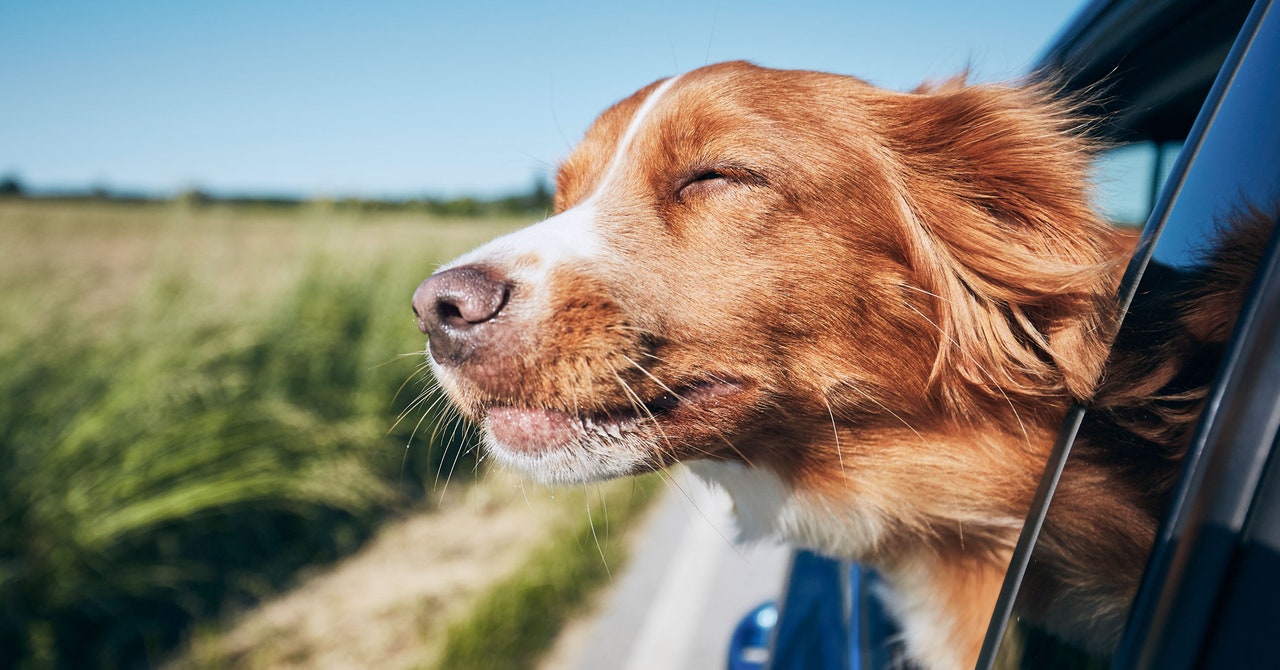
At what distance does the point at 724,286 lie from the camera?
164 cm

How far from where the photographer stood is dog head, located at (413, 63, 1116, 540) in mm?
1566

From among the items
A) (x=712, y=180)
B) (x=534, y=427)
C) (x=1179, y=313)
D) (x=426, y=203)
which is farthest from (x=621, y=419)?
(x=426, y=203)

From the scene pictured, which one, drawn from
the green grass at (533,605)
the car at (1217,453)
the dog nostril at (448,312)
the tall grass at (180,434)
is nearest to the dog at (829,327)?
the dog nostril at (448,312)

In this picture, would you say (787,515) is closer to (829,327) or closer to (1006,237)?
(829,327)

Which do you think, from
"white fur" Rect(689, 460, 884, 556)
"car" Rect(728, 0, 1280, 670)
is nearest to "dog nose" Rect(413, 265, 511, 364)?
"white fur" Rect(689, 460, 884, 556)

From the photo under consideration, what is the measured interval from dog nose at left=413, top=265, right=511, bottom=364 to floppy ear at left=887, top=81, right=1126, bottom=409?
2.94 ft

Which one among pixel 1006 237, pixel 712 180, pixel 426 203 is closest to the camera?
pixel 1006 237

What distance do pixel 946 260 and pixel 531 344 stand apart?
88 centimetres

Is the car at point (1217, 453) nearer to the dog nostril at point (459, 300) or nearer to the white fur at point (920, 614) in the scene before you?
the white fur at point (920, 614)

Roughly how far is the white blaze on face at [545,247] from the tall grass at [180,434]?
44.8 inches

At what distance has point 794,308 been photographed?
5.36 feet

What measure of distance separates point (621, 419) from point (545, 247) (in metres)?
0.41

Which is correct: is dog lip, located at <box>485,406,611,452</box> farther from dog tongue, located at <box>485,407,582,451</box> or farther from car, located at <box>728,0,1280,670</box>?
car, located at <box>728,0,1280,670</box>

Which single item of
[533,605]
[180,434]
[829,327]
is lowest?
[533,605]
